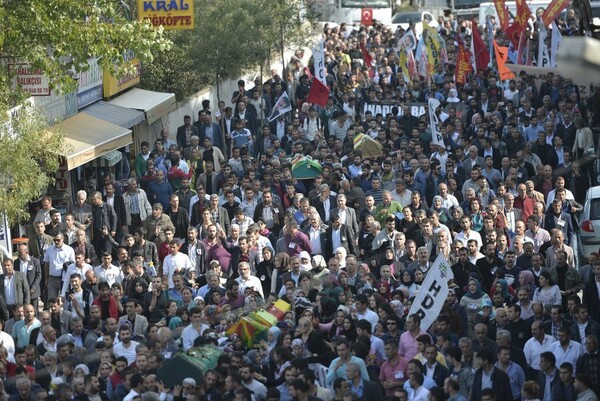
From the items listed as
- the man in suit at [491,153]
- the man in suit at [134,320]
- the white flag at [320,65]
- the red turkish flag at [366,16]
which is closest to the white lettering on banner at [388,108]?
the white flag at [320,65]

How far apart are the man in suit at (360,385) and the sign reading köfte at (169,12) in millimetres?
13648

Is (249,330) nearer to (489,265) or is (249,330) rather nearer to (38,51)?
(489,265)

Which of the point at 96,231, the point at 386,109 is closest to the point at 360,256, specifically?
the point at 96,231

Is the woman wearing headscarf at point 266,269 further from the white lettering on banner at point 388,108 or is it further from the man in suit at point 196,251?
the white lettering on banner at point 388,108

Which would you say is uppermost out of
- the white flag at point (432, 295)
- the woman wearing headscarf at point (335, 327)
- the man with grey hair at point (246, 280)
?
the white flag at point (432, 295)

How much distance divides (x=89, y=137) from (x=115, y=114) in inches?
106

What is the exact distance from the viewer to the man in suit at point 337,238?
69.0 feet

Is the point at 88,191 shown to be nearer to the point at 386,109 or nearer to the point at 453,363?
the point at 386,109

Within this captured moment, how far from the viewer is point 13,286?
765 inches

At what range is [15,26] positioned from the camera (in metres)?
19.0

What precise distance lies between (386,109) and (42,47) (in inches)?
527

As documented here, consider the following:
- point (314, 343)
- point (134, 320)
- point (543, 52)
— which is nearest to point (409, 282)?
point (314, 343)

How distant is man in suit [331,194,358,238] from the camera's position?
843 inches

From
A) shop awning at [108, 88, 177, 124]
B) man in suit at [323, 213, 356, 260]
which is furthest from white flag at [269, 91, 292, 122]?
man in suit at [323, 213, 356, 260]
